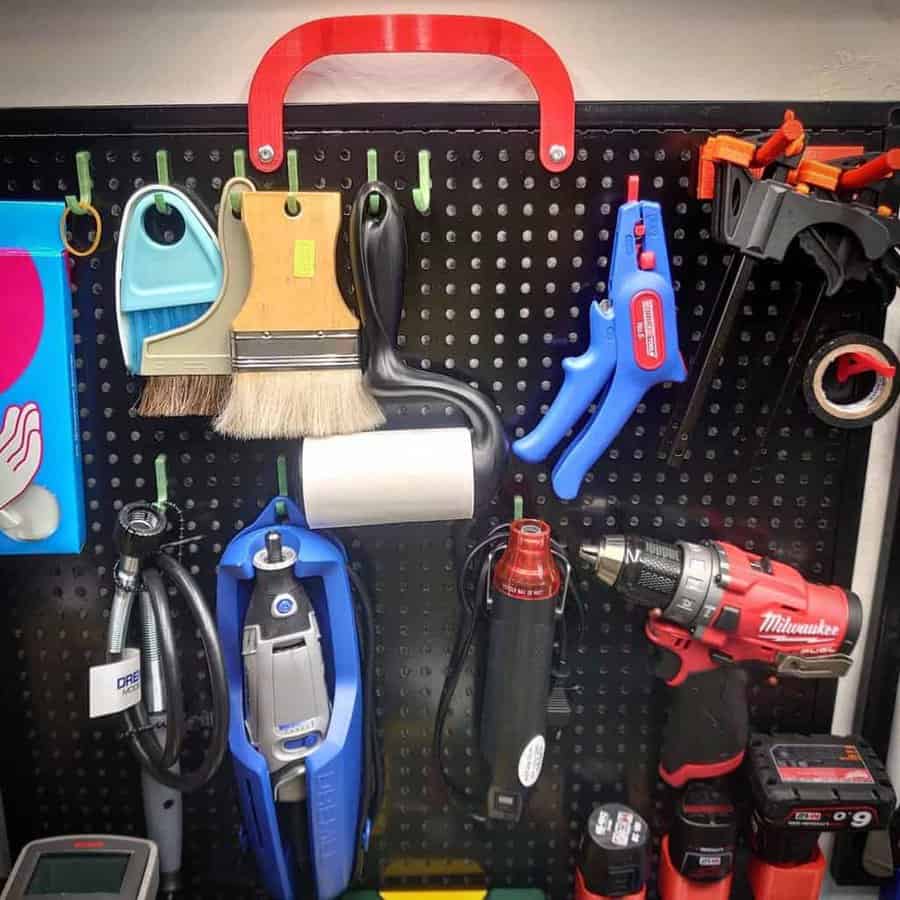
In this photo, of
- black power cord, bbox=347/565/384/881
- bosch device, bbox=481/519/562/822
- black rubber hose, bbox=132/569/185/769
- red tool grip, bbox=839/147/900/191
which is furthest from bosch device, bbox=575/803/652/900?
red tool grip, bbox=839/147/900/191

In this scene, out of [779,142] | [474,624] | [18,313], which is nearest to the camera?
[779,142]

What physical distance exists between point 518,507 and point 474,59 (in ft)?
1.71

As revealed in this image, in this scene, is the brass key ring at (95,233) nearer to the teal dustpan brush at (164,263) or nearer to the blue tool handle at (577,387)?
the teal dustpan brush at (164,263)

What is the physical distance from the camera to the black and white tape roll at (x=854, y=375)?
0.88 m

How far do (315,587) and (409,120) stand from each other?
1.79 feet

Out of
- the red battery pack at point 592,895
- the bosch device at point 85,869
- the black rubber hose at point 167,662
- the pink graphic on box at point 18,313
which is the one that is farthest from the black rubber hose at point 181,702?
the red battery pack at point 592,895

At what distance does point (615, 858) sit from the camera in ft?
3.23

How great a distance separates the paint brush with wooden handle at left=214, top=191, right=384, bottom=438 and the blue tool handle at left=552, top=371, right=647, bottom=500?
234 millimetres

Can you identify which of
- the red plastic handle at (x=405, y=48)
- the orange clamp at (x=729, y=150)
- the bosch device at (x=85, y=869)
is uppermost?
the red plastic handle at (x=405, y=48)

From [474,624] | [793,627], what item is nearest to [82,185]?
[474,624]

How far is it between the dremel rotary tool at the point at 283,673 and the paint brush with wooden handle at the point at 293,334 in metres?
0.14

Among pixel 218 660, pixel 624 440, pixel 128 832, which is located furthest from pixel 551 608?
pixel 128 832

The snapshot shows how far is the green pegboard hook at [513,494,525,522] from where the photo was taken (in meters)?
0.99

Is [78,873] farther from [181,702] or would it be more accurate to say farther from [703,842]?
[703,842]
